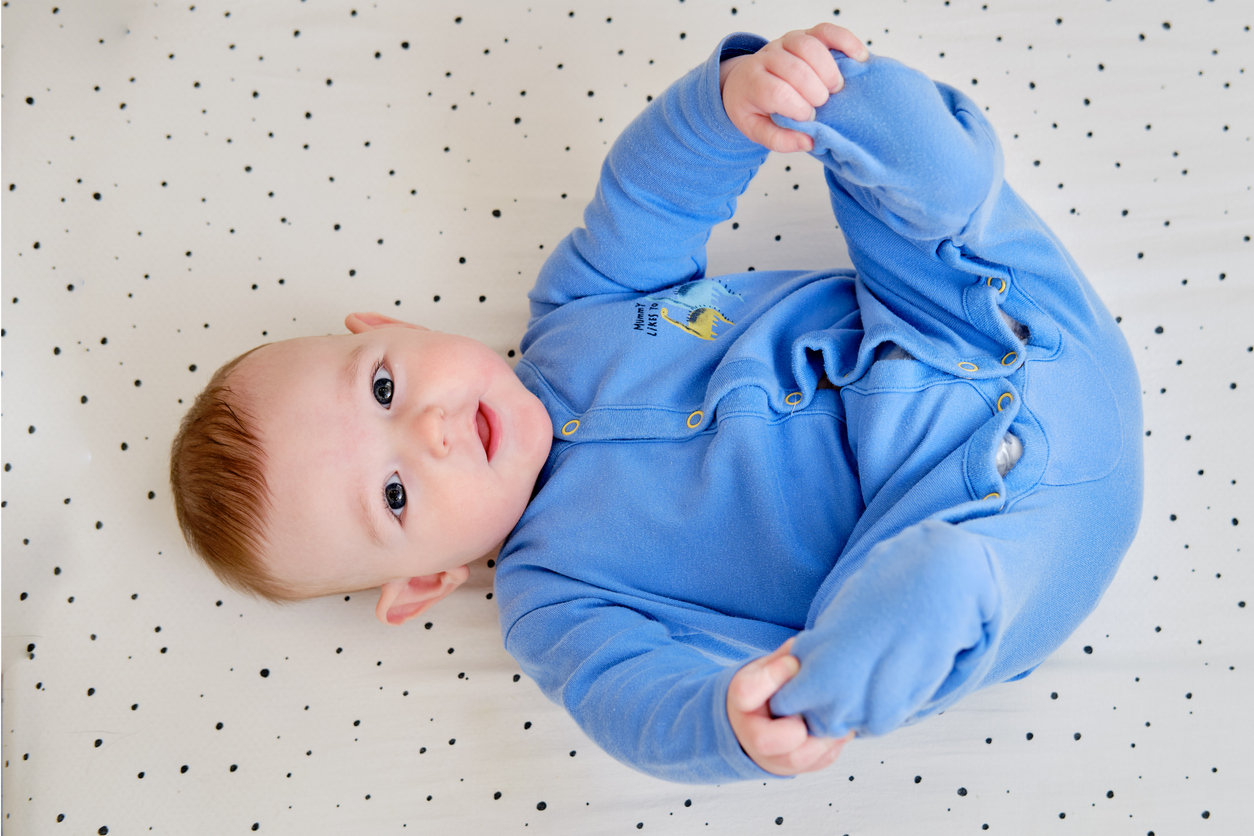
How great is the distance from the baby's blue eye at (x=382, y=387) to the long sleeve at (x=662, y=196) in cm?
28

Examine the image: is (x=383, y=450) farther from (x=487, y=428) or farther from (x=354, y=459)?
(x=487, y=428)

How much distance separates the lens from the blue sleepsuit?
2.76ft

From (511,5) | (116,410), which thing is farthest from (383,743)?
(511,5)

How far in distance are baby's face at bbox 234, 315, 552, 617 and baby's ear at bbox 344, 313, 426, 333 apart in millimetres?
83

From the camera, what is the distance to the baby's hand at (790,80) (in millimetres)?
834

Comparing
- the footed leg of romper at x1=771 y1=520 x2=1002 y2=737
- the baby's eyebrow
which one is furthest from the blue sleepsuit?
the baby's eyebrow

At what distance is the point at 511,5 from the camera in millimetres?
1289

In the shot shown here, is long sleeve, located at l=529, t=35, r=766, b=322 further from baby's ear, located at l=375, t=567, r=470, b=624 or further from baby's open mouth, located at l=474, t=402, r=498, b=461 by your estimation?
baby's ear, located at l=375, t=567, r=470, b=624

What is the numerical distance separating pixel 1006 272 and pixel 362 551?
0.79 meters

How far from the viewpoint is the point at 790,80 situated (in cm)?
84

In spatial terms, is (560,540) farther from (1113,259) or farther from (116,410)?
(1113,259)

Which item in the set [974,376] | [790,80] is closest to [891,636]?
[974,376]

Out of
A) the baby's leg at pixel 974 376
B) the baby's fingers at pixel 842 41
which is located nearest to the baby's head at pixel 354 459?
the baby's leg at pixel 974 376

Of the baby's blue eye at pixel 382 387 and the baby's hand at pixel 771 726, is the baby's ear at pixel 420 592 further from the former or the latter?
the baby's hand at pixel 771 726
